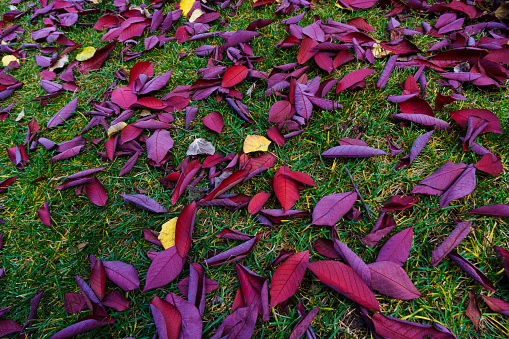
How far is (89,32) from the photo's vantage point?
2.64m

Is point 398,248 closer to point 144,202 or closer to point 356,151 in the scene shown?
point 356,151

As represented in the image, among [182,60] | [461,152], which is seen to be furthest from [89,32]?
[461,152]

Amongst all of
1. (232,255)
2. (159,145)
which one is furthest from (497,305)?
(159,145)

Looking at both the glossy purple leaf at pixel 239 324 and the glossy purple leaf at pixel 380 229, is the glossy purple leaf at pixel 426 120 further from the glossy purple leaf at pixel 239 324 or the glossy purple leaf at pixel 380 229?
the glossy purple leaf at pixel 239 324

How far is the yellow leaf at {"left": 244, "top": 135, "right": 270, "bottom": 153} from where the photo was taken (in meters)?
1.59

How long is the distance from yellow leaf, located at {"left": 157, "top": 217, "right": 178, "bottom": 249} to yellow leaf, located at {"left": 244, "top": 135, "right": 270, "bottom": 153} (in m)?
0.55

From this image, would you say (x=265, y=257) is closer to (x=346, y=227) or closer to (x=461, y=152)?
(x=346, y=227)

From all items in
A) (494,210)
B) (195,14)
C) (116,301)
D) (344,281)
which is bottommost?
(116,301)

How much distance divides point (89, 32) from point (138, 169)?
1.81 m

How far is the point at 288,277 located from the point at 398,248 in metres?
0.49

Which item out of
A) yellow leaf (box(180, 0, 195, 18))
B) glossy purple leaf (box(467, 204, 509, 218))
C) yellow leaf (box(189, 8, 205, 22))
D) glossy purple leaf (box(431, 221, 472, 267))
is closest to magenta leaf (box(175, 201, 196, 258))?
glossy purple leaf (box(431, 221, 472, 267))

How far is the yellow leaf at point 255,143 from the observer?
5.20 ft

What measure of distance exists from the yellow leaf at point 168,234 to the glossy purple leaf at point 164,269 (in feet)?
0.21

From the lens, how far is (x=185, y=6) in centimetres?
252
